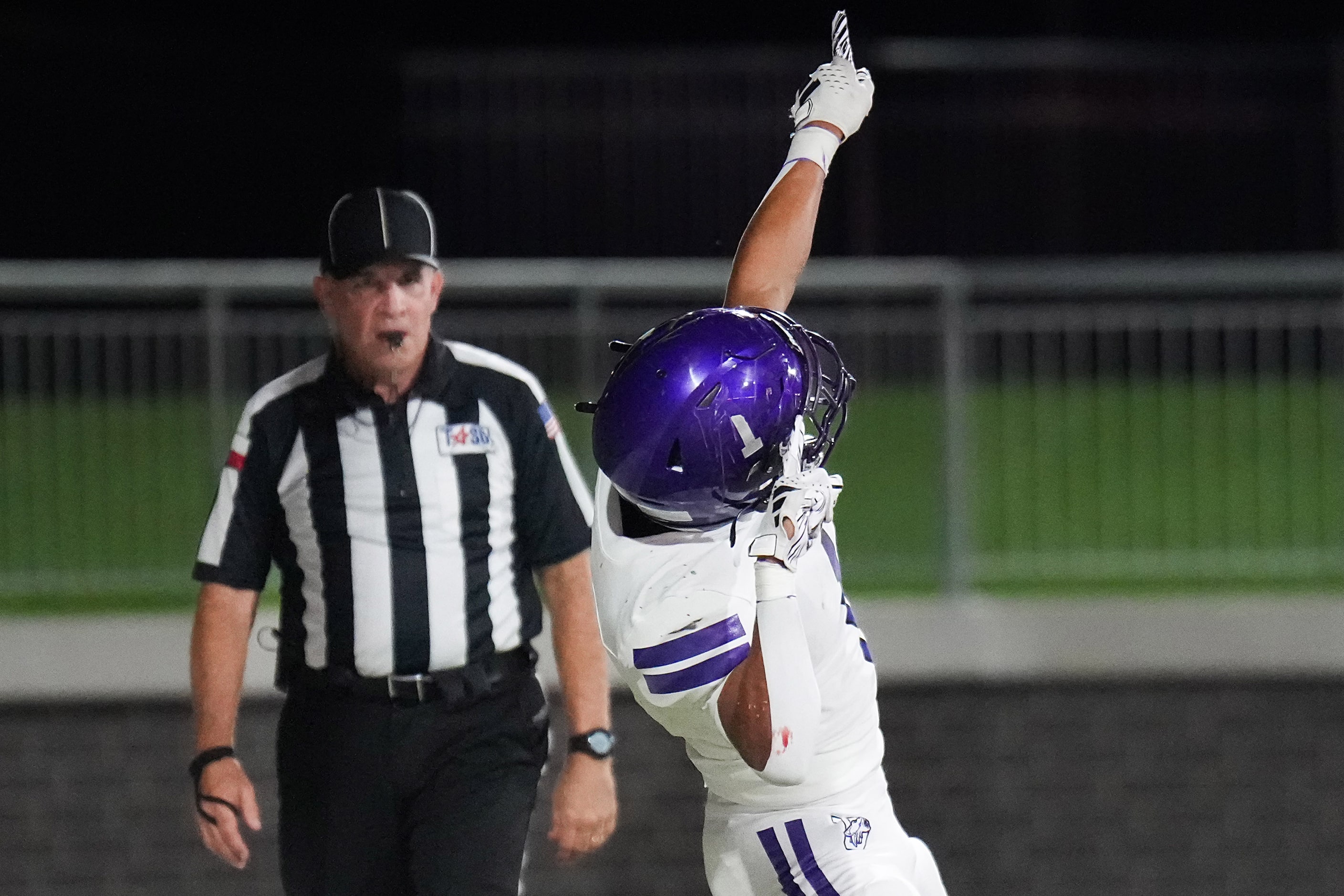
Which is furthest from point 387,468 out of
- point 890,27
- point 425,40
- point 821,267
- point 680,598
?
point 425,40

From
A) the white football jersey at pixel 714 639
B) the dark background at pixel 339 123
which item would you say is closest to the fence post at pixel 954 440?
the white football jersey at pixel 714 639

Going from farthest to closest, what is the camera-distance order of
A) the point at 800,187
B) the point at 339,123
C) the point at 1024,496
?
1. the point at 339,123
2. the point at 1024,496
3. the point at 800,187

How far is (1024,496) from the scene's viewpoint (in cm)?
707

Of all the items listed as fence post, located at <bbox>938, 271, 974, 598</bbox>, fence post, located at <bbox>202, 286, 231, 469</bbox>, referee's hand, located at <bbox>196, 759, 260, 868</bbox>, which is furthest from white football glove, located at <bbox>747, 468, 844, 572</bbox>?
fence post, located at <bbox>202, 286, 231, 469</bbox>

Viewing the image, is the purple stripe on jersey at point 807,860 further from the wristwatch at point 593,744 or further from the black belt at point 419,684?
the black belt at point 419,684

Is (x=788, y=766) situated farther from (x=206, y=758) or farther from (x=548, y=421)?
(x=206, y=758)

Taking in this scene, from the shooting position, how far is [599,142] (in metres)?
16.0

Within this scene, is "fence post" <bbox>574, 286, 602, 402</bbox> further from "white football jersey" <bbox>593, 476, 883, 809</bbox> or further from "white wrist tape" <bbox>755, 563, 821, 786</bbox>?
"white wrist tape" <bbox>755, 563, 821, 786</bbox>

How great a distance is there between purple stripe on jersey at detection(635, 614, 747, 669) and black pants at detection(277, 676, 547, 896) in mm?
936

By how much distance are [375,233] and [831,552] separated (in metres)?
1.11

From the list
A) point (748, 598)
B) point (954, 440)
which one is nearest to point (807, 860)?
point (748, 598)

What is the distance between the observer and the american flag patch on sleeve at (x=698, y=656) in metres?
2.42

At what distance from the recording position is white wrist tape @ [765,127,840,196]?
3.06m

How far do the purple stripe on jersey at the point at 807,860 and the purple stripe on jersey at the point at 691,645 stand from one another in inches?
18.1
